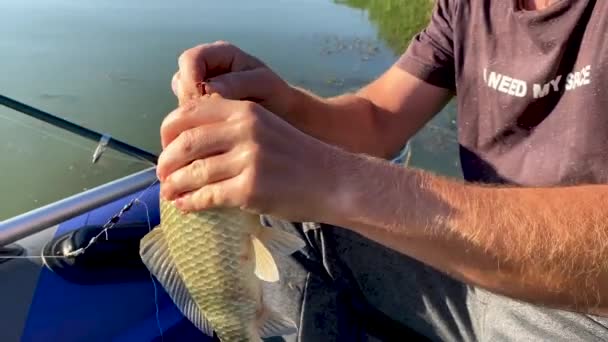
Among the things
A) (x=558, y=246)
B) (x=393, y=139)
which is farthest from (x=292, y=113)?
(x=558, y=246)

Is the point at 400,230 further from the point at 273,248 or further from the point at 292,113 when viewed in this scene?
the point at 292,113

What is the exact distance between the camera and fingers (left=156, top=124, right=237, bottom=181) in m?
1.08

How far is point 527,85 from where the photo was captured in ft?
5.57

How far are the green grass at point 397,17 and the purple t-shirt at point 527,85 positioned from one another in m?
6.16

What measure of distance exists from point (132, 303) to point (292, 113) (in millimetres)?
640

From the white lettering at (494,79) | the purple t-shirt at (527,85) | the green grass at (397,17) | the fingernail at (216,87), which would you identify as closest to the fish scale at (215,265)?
the fingernail at (216,87)

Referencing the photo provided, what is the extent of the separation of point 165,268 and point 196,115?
41 centimetres

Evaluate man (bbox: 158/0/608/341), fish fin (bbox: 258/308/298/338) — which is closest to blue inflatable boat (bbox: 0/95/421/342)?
man (bbox: 158/0/608/341)

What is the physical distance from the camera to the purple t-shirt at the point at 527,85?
5.01 feet

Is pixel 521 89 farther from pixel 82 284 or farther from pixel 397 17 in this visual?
pixel 397 17

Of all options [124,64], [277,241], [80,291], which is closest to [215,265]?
[277,241]

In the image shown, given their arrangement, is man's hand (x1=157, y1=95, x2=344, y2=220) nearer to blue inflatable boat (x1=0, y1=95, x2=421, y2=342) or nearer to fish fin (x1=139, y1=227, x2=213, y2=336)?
fish fin (x1=139, y1=227, x2=213, y2=336)

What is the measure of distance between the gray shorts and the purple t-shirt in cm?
34

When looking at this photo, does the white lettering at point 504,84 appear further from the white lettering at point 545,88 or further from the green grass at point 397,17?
the green grass at point 397,17
